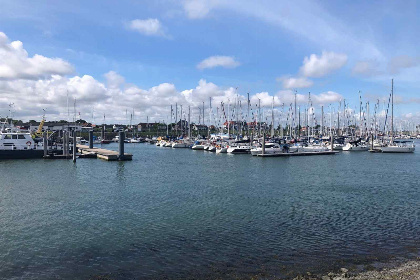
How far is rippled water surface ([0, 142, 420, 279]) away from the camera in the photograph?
57.0ft

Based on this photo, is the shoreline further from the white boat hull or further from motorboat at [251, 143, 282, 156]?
the white boat hull

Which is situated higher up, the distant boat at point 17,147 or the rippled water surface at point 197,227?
the distant boat at point 17,147

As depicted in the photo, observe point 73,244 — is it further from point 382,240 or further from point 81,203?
point 382,240

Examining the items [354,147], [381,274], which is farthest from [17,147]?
[354,147]

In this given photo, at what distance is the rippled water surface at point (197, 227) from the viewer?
17.4 metres

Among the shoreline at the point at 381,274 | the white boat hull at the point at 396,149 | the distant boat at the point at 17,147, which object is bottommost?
the shoreline at the point at 381,274

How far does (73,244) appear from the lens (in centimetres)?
2031

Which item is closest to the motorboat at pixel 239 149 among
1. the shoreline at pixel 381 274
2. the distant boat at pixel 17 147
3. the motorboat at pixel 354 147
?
the motorboat at pixel 354 147

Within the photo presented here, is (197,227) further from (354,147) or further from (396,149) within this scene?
(354,147)

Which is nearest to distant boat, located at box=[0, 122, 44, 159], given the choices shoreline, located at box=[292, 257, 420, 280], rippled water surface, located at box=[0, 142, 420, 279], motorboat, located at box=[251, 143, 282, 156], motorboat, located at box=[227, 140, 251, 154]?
rippled water surface, located at box=[0, 142, 420, 279]

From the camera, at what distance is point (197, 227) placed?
23.9 meters

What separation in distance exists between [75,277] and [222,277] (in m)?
6.47

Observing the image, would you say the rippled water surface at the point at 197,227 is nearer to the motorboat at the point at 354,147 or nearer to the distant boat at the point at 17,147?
the distant boat at the point at 17,147

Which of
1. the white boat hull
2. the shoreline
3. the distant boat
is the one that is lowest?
the shoreline
